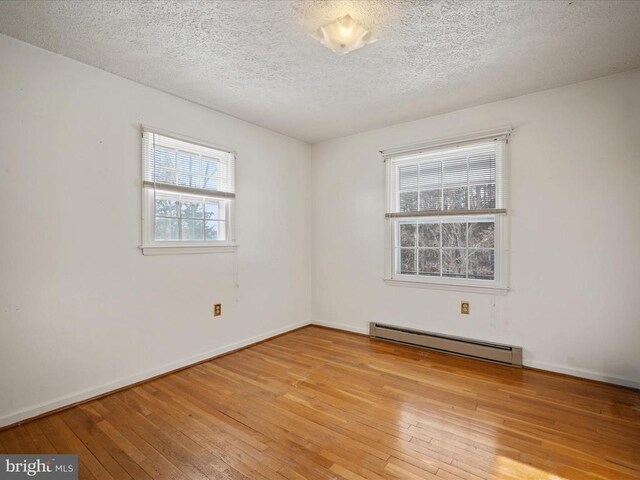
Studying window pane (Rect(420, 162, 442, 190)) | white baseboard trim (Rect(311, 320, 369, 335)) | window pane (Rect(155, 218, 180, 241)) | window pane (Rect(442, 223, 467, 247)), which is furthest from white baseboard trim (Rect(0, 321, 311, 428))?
window pane (Rect(420, 162, 442, 190))

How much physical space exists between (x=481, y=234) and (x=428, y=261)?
645mm

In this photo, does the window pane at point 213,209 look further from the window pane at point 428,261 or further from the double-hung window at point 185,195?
the window pane at point 428,261

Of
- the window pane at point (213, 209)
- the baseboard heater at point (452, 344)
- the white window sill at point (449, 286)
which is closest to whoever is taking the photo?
the baseboard heater at point (452, 344)

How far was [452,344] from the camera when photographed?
3.47 m

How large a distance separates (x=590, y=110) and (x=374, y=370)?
3.05m

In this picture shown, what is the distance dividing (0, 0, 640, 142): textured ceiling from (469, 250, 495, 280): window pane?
1571 millimetres

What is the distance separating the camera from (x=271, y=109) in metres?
3.45

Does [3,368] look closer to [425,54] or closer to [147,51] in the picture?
[147,51]

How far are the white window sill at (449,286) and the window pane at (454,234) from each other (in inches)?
17.8

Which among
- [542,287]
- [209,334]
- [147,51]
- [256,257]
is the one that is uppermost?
[147,51]

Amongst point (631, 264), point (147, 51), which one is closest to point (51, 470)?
point (147, 51)

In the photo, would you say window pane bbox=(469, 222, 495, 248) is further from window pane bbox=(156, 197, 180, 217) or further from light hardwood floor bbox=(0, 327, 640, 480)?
window pane bbox=(156, 197, 180, 217)

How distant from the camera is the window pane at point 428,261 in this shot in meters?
3.68

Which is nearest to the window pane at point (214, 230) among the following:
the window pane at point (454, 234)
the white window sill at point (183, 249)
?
the white window sill at point (183, 249)
